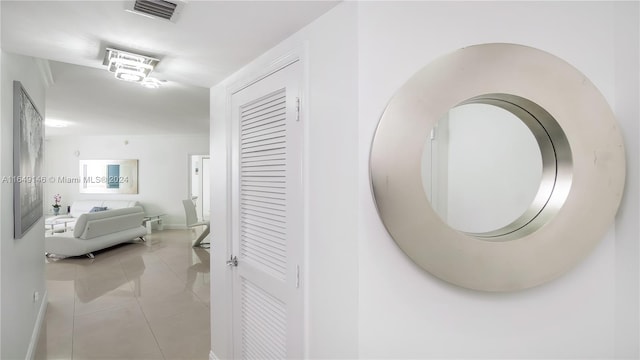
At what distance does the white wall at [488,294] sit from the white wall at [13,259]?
2.05 meters

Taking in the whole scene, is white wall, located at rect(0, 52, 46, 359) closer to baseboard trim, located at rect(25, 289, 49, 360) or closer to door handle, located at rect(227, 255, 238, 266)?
baseboard trim, located at rect(25, 289, 49, 360)

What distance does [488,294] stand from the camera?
1.15 metres

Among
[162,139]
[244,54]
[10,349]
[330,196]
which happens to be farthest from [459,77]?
[162,139]

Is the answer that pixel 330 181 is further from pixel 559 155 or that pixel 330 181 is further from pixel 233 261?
pixel 233 261

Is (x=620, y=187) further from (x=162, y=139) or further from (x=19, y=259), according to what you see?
(x=162, y=139)

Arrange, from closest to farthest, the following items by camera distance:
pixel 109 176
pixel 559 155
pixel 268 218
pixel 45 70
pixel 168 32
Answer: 1. pixel 559 155
2. pixel 168 32
3. pixel 268 218
4. pixel 45 70
5. pixel 109 176

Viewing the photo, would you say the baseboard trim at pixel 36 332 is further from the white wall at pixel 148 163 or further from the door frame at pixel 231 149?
the white wall at pixel 148 163

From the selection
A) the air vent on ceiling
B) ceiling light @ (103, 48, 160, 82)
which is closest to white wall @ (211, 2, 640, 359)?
the air vent on ceiling

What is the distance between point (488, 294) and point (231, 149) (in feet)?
5.45

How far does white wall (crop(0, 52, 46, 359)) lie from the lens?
181cm

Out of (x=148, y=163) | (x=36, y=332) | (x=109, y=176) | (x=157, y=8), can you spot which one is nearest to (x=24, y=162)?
(x=36, y=332)

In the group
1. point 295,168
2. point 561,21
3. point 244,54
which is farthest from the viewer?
point 244,54

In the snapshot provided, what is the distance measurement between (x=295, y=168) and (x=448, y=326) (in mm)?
877

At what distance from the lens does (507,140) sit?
119 centimetres
